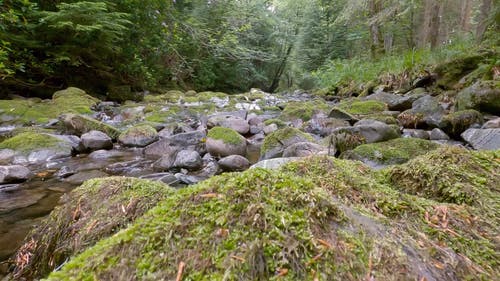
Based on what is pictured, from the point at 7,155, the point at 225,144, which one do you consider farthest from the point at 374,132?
the point at 7,155

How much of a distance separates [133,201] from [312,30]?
2630 cm

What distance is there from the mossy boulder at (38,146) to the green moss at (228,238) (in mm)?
4894

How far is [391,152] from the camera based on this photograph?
3541 millimetres

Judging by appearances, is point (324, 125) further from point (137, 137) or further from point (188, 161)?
point (137, 137)

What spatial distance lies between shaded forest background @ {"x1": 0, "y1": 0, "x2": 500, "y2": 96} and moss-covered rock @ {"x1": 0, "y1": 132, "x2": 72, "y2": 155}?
8.84 feet

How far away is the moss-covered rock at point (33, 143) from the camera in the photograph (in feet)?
16.4

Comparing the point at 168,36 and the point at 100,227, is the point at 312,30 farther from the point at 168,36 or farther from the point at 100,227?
the point at 100,227

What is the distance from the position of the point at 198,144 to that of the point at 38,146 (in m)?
2.65

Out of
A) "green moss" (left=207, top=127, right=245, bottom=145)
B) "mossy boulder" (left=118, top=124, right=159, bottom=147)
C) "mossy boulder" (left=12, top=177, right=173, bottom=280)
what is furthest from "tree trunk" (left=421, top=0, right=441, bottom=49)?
"mossy boulder" (left=12, top=177, right=173, bottom=280)

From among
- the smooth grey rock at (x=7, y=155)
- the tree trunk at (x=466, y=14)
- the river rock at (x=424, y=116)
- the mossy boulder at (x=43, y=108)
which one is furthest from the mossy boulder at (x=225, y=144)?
the tree trunk at (x=466, y=14)

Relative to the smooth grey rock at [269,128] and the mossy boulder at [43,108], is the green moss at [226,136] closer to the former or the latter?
the smooth grey rock at [269,128]

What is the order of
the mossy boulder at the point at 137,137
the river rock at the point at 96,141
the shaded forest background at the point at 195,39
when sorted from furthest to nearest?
the shaded forest background at the point at 195,39, the mossy boulder at the point at 137,137, the river rock at the point at 96,141

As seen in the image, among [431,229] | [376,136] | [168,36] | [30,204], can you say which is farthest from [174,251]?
[168,36]

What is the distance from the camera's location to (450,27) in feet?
68.4
